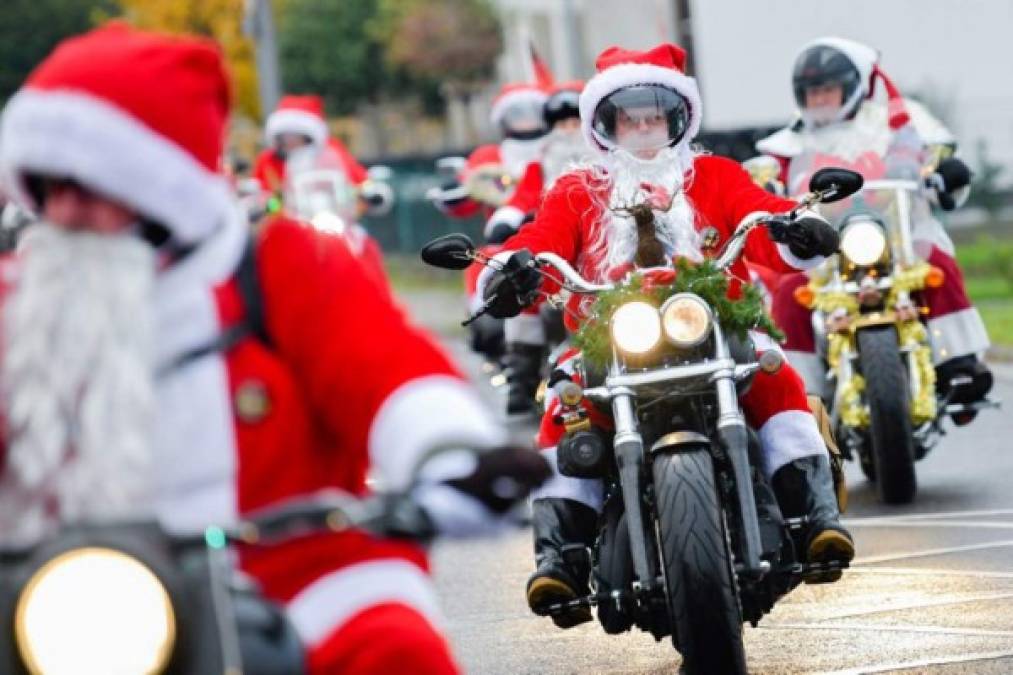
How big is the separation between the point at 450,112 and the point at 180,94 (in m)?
54.5

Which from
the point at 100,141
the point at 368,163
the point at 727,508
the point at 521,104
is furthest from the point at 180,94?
the point at 368,163

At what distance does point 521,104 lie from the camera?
1814 centimetres

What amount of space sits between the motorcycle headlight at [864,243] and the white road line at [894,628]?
276 centimetres

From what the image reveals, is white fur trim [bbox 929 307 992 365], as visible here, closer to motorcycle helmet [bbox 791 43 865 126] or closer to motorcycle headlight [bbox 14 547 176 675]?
motorcycle helmet [bbox 791 43 865 126]

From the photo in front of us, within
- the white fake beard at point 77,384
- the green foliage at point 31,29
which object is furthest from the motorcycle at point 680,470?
the green foliage at point 31,29

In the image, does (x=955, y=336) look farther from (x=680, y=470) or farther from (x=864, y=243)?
(x=680, y=470)

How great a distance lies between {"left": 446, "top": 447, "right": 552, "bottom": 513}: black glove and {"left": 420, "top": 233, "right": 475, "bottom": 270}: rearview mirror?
3264mm

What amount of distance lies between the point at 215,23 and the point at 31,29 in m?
13.1

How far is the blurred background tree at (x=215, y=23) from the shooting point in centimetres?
5409

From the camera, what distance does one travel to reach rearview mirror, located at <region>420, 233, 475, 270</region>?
7301mm

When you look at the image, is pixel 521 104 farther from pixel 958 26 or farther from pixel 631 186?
pixel 958 26

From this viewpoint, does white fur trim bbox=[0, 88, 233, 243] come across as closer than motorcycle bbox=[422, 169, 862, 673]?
Yes

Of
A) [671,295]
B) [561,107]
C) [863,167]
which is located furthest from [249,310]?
[561,107]

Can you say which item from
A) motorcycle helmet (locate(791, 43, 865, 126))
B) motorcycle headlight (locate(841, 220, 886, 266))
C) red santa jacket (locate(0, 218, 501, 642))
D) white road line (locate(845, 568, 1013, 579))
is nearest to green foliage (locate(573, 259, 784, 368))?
white road line (locate(845, 568, 1013, 579))
